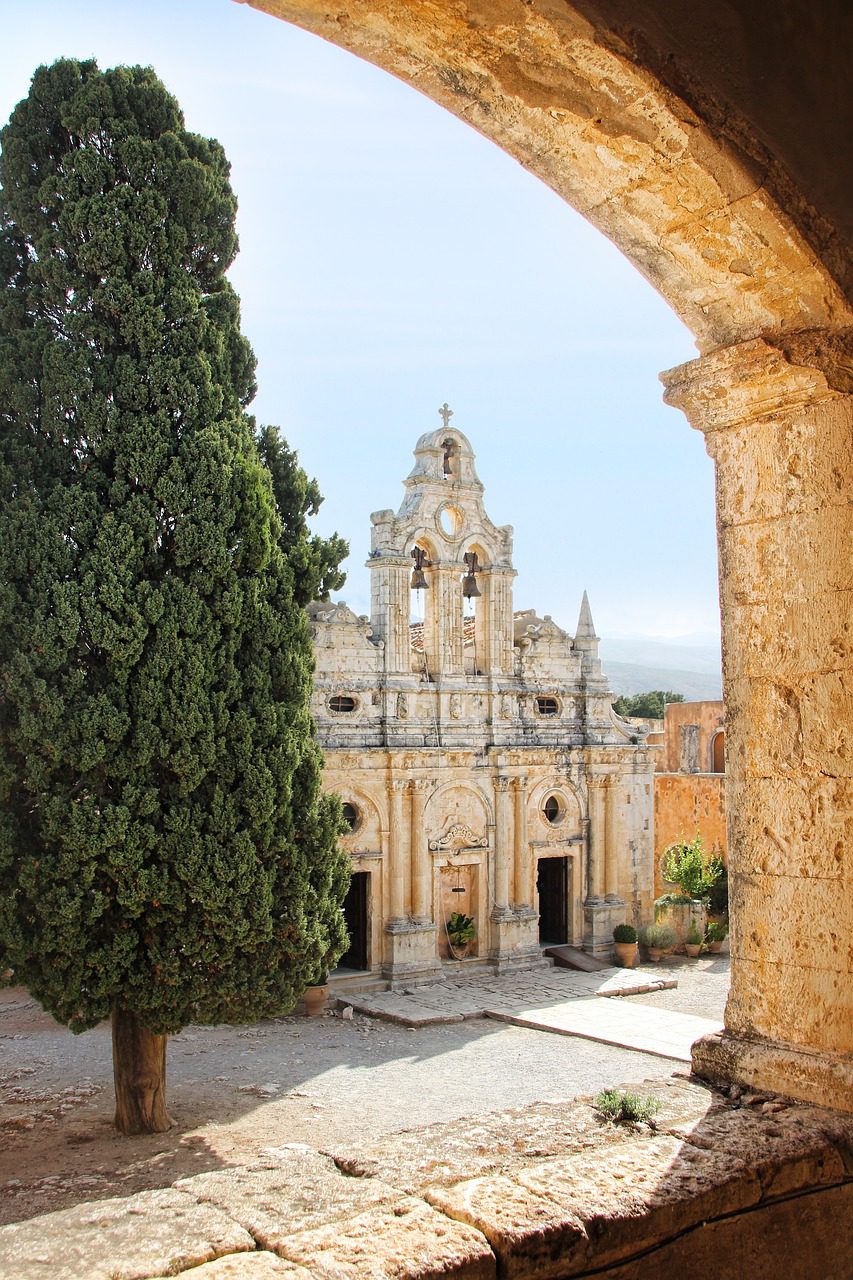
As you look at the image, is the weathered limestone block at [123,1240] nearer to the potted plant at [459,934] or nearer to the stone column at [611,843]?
the potted plant at [459,934]

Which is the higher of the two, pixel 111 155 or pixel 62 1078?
pixel 111 155

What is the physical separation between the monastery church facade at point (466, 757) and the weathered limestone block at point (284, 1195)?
1416cm

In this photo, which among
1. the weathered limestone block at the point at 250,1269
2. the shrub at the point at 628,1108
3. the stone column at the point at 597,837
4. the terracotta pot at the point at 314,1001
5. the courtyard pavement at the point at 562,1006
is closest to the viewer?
the weathered limestone block at the point at 250,1269

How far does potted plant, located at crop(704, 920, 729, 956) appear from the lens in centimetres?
2117

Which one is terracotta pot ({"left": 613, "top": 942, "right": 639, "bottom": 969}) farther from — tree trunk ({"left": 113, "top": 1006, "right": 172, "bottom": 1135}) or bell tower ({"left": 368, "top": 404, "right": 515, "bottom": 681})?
tree trunk ({"left": 113, "top": 1006, "right": 172, "bottom": 1135})

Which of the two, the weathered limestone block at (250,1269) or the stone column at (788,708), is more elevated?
the stone column at (788,708)

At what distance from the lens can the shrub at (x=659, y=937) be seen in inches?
802

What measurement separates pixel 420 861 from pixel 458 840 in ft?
3.00

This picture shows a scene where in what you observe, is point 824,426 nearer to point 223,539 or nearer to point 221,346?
point 223,539

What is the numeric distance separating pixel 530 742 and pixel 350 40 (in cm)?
1761

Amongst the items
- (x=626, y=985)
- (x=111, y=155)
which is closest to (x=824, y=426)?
(x=111, y=155)

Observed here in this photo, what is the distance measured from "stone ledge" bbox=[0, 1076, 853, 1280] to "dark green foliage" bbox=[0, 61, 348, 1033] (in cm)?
739

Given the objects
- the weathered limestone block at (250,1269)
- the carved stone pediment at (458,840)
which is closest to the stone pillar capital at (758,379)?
the weathered limestone block at (250,1269)

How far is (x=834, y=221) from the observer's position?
3.12 metres
